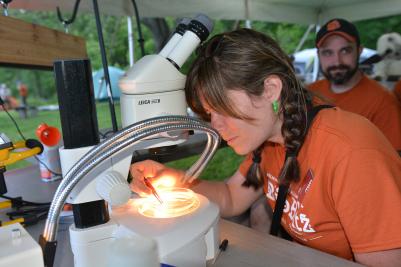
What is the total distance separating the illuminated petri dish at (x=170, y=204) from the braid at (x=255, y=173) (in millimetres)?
392

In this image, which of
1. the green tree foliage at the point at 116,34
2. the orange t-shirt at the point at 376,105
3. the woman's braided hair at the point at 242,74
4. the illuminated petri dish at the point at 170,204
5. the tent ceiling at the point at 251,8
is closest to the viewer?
the illuminated petri dish at the point at 170,204

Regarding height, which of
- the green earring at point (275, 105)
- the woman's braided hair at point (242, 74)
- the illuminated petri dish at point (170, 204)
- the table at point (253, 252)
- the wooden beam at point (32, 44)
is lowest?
the table at point (253, 252)

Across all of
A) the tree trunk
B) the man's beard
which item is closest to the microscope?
the man's beard

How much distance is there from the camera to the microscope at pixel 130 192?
57 centimetres

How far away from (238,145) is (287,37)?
8.96 m

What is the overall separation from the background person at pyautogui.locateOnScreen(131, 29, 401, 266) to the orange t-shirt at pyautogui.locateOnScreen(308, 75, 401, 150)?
4.72ft

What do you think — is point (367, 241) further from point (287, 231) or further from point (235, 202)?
point (235, 202)

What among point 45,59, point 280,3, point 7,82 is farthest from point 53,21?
point 45,59

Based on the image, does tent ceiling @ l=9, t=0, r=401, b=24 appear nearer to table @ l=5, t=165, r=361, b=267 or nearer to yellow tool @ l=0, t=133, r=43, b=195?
yellow tool @ l=0, t=133, r=43, b=195

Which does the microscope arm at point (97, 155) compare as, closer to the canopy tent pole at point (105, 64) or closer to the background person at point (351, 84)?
the canopy tent pole at point (105, 64)

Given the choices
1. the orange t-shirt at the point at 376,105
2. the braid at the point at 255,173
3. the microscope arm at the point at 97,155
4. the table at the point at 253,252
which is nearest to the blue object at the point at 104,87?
the microscope arm at the point at 97,155

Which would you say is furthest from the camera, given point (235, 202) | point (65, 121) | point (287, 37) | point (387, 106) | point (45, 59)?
point (287, 37)

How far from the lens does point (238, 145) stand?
94 centimetres

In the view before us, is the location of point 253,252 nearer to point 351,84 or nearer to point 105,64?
point 105,64
